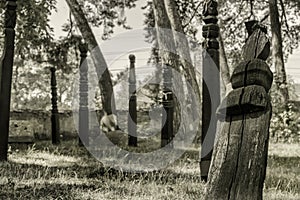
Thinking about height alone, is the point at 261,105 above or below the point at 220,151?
above

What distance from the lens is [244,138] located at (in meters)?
2.15

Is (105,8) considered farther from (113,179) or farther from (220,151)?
(220,151)

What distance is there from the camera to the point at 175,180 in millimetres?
4691

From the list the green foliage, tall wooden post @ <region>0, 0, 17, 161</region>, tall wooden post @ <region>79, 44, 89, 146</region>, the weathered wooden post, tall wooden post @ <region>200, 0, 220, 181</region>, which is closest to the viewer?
the weathered wooden post

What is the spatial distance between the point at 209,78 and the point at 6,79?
269 cm

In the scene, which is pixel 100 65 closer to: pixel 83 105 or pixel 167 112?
pixel 83 105

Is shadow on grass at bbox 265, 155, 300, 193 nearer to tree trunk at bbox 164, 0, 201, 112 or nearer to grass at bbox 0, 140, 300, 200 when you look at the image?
grass at bbox 0, 140, 300, 200

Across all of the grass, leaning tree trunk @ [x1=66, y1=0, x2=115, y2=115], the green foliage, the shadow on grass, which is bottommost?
the shadow on grass

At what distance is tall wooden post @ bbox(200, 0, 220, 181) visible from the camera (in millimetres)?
4914

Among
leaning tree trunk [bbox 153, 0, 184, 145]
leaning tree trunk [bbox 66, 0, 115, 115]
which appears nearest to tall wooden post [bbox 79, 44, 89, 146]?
leaning tree trunk [bbox 153, 0, 184, 145]

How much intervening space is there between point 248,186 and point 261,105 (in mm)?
389

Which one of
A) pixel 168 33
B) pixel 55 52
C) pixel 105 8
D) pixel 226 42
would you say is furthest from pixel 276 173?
pixel 226 42

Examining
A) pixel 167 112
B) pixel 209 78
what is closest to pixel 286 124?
pixel 167 112

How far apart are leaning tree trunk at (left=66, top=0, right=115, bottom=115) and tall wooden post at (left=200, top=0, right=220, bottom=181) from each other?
5.98m
